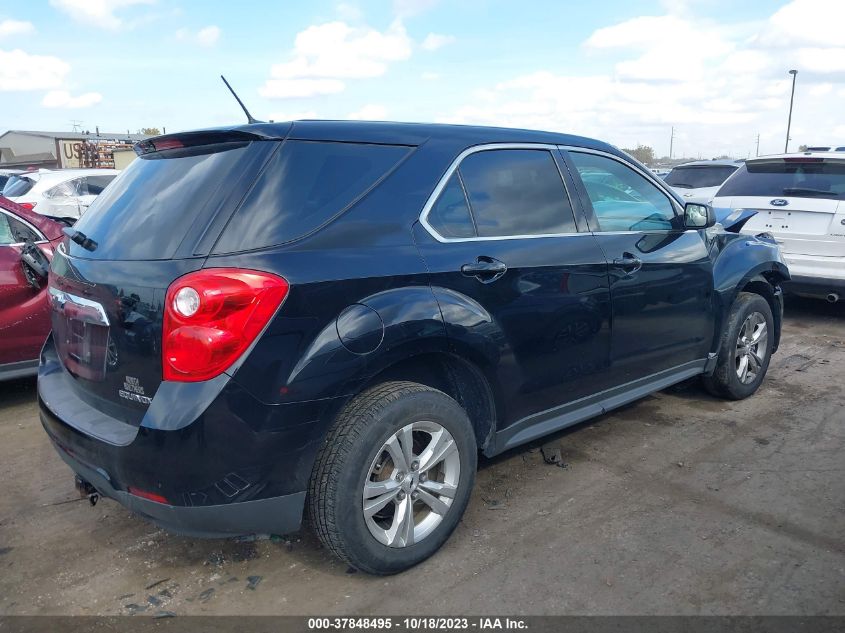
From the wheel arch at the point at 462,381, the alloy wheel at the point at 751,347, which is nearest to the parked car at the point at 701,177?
the alloy wheel at the point at 751,347

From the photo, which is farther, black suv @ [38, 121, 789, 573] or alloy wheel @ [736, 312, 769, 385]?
alloy wheel @ [736, 312, 769, 385]

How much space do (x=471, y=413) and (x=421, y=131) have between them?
1.29 m

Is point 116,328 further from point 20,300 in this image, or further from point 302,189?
point 20,300

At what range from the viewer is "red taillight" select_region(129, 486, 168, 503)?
252cm

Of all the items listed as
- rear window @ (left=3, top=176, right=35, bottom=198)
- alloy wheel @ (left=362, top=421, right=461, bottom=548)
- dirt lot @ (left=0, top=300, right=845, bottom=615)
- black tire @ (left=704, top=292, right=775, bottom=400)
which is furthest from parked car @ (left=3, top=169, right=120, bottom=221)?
alloy wheel @ (left=362, top=421, right=461, bottom=548)

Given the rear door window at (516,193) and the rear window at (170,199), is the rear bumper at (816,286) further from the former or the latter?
the rear window at (170,199)

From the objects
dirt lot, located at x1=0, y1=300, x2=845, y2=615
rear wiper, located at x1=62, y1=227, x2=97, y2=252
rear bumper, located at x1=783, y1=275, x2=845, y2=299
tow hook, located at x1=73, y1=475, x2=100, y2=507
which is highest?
rear wiper, located at x1=62, y1=227, x2=97, y2=252

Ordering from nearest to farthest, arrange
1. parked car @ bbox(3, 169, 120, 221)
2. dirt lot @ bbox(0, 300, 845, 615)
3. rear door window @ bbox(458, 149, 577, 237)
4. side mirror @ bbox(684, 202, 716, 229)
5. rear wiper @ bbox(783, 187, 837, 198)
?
dirt lot @ bbox(0, 300, 845, 615), rear door window @ bbox(458, 149, 577, 237), side mirror @ bbox(684, 202, 716, 229), rear wiper @ bbox(783, 187, 837, 198), parked car @ bbox(3, 169, 120, 221)

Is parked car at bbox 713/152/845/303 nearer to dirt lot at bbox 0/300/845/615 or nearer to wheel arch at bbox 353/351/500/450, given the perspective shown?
dirt lot at bbox 0/300/845/615

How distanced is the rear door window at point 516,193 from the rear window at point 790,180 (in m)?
4.70

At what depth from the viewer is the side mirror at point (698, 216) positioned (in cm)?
431

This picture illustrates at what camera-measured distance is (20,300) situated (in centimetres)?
494

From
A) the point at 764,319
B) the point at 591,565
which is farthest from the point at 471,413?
the point at 764,319

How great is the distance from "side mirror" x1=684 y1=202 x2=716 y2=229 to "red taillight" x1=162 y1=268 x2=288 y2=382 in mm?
2840
